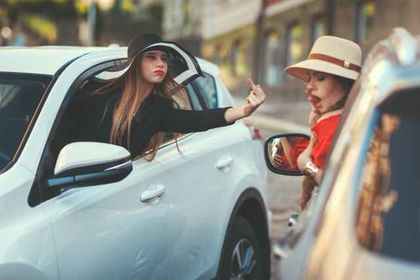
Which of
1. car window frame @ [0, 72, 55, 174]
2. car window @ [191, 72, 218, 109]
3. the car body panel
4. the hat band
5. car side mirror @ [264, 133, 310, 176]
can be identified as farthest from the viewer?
car window @ [191, 72, 218, 109]

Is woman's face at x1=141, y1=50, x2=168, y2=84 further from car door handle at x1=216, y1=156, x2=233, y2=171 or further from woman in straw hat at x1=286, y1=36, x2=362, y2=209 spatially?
car door handle at x1=216, y1=156, x2=233, y2=171

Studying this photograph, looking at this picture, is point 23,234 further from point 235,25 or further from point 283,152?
point 235,25

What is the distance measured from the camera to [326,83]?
4.12m

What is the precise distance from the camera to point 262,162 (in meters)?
5.96

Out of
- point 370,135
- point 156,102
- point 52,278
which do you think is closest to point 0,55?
point 156,102

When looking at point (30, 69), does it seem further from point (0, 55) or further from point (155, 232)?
point (155, 232)

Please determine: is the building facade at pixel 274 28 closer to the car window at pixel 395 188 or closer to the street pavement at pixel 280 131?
the street pavement at pixel 280 131

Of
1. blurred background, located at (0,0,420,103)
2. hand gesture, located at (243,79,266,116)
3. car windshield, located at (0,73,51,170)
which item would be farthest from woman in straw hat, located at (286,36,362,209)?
blurred background, located at (0,0,420,103)

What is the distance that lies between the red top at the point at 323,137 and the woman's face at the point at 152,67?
0.91m

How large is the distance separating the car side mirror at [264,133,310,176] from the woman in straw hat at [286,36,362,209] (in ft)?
0.31

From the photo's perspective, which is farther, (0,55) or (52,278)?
(0,55)

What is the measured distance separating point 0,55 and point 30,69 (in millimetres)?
303

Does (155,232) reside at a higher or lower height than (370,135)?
lower

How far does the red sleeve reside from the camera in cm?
380
